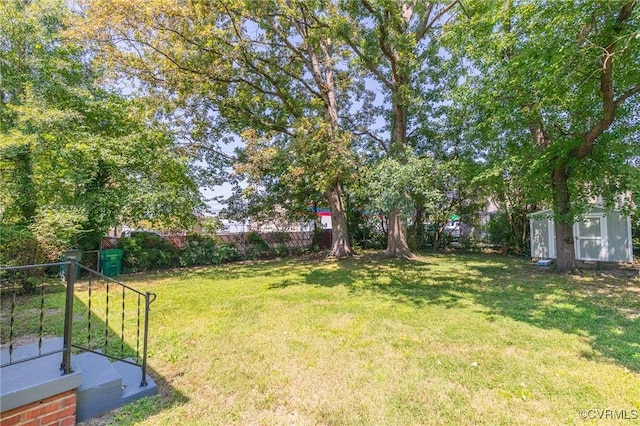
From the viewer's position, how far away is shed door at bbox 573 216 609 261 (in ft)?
33.4

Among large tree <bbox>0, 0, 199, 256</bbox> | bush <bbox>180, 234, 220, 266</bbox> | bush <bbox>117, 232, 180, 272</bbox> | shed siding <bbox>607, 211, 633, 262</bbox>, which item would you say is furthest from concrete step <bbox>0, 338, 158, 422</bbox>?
shed siding <bbox>607, 211, 633, 262</bbox>

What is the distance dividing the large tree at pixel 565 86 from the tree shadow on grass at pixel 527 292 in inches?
69.9

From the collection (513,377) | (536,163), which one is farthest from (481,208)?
(513,377)

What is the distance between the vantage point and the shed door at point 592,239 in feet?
33.4

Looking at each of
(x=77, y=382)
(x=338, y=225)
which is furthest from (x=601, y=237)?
(x=77, y=382)

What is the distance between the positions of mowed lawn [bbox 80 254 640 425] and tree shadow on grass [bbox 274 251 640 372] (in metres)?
0.04

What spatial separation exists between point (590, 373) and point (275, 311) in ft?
14.0

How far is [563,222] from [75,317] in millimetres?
11595

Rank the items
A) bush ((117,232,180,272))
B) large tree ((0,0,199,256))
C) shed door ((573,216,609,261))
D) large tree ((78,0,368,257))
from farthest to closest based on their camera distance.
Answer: shed door ((573,216,609,261)) → bush ((117,232,180,272)) → large tree ((78,0,368,257)) → large tree ((0,0,199,256))

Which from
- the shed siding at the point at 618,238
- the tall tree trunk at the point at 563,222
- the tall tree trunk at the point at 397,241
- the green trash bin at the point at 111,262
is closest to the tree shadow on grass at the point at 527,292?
the tall tree trunk at the point at 563,222

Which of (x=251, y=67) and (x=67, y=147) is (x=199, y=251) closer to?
(x=67, y=147)

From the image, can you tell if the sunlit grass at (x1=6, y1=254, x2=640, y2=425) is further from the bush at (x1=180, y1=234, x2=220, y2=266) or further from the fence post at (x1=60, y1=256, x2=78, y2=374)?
the bush at (x1=180, y1=234, x2=220, y2=266)

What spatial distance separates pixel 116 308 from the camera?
5.73 meters

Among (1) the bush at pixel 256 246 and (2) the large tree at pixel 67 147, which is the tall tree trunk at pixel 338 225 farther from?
(2) the large tree at pixel 67 147
